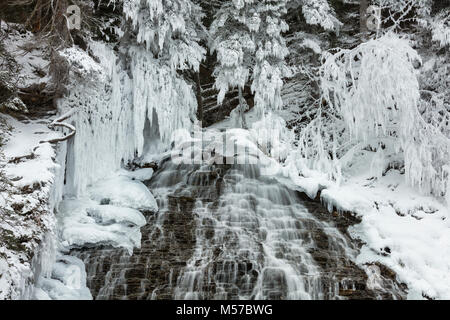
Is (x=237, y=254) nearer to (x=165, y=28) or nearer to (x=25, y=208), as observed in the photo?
(x=25, y=208)

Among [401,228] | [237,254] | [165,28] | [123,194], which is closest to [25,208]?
[123,194]

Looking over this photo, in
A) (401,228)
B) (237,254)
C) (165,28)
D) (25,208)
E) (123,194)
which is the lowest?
(237,254)

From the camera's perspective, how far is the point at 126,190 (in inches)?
420

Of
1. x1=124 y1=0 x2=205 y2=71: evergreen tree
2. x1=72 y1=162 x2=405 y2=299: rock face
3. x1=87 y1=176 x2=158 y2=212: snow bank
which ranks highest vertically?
x1=124 y1=0 x2=205 y2=71: evergreen tree

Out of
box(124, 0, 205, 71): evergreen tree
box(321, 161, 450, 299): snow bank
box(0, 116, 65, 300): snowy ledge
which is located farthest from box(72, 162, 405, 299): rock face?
box(124, 0, 205, 71): evergreen tree

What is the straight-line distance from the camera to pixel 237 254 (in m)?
8.88

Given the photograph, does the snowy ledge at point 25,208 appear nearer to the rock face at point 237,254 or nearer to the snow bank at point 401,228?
the rock face at point 237,254

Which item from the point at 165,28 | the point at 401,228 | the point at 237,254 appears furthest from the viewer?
the point at 165,28

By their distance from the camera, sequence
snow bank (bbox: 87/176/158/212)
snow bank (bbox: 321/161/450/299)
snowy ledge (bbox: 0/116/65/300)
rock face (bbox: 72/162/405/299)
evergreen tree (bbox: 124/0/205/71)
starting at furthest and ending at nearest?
evergreen tree (bbox: 124/0/205/71)
snow bank (bbox: 87/176/158/212)
snow bank (bbox: 321/161/450/299)
rock face (bbox: 72/162/405/299)
snowy ledge (bbox: 0/116/65/300)

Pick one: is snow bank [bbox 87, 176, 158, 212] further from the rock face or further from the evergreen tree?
the evergreen tree

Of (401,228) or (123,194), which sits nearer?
(401,228)

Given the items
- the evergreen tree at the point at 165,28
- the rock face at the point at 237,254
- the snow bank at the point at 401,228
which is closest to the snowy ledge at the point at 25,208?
the rock face at the point at 237,254

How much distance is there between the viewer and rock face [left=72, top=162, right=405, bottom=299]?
8.05m
